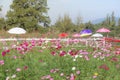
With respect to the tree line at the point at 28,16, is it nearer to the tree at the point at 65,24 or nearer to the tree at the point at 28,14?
the tree at the point at 28,14

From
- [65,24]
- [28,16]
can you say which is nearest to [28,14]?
[28,16]

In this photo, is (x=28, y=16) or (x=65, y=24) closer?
(x=28, y=16)

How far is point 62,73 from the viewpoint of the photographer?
5336 mm

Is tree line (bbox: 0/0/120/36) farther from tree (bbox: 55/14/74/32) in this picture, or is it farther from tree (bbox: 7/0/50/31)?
tree (bbox: 55/14/74/32)

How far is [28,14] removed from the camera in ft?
116

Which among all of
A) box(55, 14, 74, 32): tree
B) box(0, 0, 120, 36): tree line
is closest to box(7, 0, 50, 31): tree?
box(0, 0, 120, 36): tree line

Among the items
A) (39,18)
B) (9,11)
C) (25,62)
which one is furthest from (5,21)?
(25,62)

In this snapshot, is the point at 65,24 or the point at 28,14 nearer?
the point at 28,14

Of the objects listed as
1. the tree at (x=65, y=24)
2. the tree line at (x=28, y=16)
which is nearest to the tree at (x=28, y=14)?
the tree line at (x=28, y=16)

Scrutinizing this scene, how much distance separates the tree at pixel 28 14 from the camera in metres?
34.3

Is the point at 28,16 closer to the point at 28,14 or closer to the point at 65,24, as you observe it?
the point at 28,14

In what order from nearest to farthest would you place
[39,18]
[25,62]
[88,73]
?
[88,73], [25,62], [39,18]

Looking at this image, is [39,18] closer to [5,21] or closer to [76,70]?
[5,21]

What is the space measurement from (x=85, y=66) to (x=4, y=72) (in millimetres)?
1383
